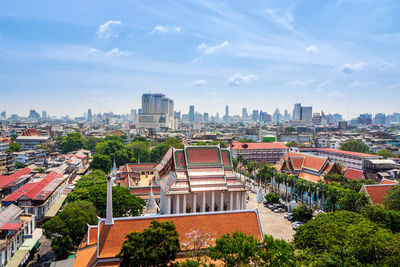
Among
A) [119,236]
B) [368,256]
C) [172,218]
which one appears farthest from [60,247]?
[368,256]

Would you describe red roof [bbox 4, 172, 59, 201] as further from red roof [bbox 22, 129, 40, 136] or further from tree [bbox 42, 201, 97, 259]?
red roof [bbox 22, 129, 40, 136]

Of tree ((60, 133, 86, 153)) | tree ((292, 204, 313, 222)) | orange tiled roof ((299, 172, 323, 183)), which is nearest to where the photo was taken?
tree ((292, 204, 313, 222))

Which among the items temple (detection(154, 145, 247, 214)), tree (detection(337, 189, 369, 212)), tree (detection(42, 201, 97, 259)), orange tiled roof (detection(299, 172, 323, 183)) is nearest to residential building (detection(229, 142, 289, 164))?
orange tiled roof (detection(299, 172, 323, 183))

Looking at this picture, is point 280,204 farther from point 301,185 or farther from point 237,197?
point 237,197

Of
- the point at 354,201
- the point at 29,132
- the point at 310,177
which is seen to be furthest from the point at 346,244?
the point at 29,132

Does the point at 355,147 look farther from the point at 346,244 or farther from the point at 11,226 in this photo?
the point at 11,226

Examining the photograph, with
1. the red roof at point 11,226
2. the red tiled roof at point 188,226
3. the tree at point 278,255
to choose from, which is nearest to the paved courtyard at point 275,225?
the red tiled roof at point 188,226

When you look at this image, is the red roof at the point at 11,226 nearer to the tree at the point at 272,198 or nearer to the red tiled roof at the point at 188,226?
the red tiled roof at the point at 188,226
